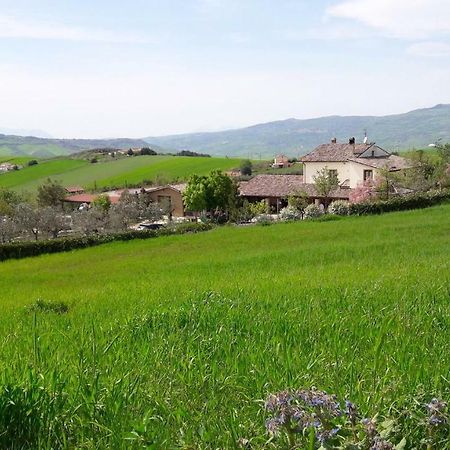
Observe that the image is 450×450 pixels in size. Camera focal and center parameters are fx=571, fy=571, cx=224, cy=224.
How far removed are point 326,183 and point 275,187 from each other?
11816 millimetres

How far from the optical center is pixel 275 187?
7175cm

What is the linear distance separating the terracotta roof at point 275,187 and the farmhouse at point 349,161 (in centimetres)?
209

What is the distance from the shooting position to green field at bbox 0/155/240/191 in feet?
365

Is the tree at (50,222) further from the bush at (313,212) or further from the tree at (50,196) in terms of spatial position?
the tree at (50,196)

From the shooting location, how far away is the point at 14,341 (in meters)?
5.84

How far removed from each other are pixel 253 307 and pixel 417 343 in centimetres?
252

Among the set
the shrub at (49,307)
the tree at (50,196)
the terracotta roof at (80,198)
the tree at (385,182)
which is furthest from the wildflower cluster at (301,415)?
the terracotta roof at (80,198)

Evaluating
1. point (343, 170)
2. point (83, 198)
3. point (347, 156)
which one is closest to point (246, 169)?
point (83, 198)

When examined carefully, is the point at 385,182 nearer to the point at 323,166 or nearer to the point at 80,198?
the point at 323,166

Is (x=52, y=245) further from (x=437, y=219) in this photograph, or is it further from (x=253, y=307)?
(x=253, y=307)

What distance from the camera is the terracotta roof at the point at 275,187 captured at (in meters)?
67.1

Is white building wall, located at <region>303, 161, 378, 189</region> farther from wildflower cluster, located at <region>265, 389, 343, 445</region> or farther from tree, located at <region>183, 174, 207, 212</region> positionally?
wildflower cluster, located at <region>265, 389, 343, 445</region>

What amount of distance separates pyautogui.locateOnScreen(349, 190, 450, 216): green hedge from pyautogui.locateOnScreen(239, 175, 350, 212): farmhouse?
24.9 metres

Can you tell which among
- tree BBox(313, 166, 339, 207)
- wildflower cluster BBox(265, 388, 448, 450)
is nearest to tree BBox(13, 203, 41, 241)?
tree BBox(313, 166, 339, 207)
